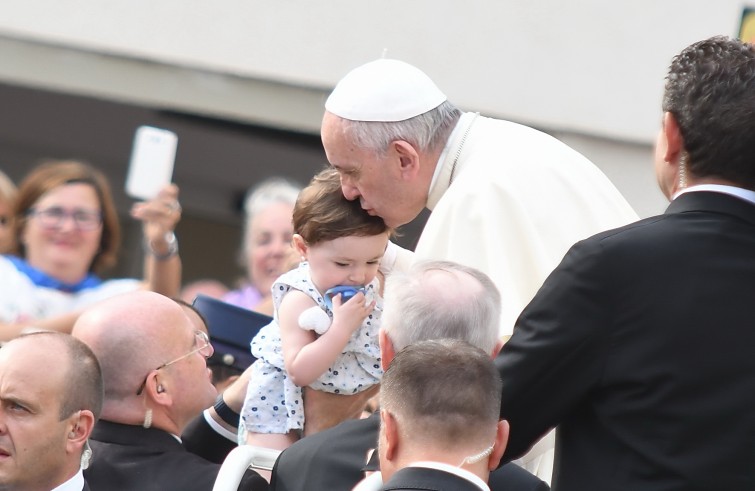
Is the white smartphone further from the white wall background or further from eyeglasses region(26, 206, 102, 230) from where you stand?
the white wall background

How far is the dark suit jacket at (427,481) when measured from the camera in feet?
7.62

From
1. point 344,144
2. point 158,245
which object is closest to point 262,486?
point 344,144

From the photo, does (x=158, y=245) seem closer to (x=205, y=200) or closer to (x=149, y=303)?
(x=149, y=303)

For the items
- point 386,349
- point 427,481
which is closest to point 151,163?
point 386,349

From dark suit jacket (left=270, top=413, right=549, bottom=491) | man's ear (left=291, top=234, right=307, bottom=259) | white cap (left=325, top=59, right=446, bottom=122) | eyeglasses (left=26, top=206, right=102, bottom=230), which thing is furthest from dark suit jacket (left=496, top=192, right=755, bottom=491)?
eyeglasses (left=26, top=206, right=102, bottom=230)

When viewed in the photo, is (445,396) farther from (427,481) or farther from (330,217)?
(330,217)

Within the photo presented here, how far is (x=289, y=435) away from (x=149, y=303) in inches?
23.2

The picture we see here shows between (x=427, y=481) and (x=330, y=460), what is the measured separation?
64cm

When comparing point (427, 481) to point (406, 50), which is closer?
point (427, 481)

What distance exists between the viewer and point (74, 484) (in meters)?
3.25

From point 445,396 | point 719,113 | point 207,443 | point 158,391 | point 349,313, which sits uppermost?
point 719,113

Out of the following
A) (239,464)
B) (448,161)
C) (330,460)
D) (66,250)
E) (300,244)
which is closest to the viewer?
(330,460)

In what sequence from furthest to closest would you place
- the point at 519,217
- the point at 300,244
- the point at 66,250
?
the point at 66,250
the point at 300,244
the point at 519,217

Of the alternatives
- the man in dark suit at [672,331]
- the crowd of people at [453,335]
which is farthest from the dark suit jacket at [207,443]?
the man in dark suit at [672,331]
